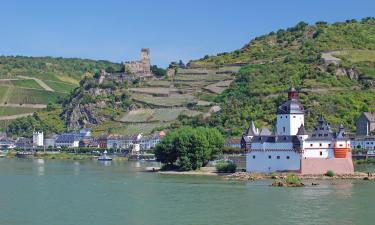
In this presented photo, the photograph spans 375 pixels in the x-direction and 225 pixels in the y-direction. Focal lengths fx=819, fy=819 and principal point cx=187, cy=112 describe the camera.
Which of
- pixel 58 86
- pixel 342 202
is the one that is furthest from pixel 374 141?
pixel 58 86

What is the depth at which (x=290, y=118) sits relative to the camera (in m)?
60.1

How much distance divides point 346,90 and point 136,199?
199 ft

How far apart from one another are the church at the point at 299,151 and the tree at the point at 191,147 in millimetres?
5264

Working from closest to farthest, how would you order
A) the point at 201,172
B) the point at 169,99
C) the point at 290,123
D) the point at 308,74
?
the point at 290,123, the point at 201,172, the point at 308,74, the point at 169,99

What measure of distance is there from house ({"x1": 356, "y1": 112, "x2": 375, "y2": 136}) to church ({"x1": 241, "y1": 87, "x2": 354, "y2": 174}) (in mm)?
30639

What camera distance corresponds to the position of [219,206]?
3959 centimetres

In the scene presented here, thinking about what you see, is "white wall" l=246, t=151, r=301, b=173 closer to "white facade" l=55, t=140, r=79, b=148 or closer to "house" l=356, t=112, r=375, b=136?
"house" l=356, t=112, r=375, b=136

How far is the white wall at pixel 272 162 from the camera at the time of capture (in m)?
57.9

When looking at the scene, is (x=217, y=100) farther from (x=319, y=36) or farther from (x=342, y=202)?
(x=342, y=202)

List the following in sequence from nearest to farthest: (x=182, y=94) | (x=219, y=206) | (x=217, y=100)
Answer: (x=219, y=206) → (x=217, y=100) → (x=182, y=94)

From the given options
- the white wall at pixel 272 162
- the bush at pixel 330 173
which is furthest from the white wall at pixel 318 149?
the bush at pixel 330 173

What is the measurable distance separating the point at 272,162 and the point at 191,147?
7773 millimetres

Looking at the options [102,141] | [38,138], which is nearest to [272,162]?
[102,141]

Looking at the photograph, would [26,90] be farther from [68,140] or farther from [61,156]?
[61,156]
